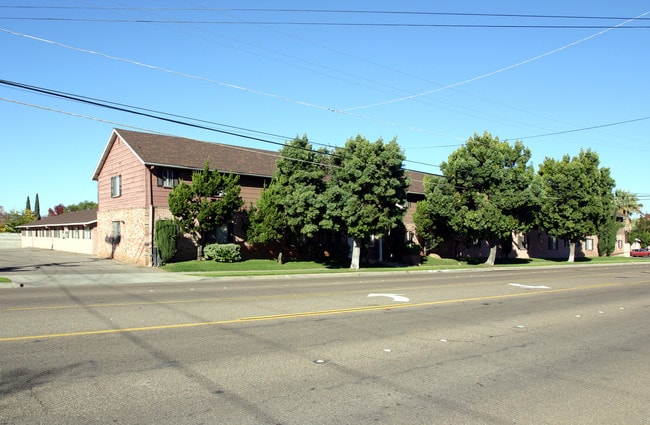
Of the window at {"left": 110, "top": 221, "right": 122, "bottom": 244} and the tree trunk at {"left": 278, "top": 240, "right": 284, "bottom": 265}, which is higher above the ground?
the window at {"left": 110, "top": 221, "right": 122, "bottom": 244}

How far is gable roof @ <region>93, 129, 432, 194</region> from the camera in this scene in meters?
29.0

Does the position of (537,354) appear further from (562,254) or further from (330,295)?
(562,254)

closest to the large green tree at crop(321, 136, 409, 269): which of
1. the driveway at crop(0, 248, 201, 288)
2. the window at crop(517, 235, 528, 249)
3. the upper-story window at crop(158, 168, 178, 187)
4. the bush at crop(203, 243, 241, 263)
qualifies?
the bush at crop(203, 243, 241, 263)

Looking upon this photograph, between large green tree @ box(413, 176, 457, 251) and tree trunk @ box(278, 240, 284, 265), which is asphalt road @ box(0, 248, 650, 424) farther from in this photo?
large green tree @ box(413, 176, 457, 251)

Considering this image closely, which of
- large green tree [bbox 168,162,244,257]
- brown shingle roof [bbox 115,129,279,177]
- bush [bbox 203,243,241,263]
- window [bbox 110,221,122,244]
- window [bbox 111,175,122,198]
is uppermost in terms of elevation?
brown shingle roof [bbox 115,129,279,177]

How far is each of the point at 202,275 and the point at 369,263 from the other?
15.0 meters

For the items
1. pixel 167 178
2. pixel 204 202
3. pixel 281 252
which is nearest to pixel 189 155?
pixel 167 178

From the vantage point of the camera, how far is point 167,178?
28828mm

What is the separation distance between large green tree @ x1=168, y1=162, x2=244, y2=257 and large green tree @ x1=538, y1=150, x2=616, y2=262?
27.2m

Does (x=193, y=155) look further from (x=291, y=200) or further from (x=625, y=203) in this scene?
(x=625, y=203)

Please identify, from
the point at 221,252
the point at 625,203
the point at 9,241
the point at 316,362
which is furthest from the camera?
the point at 625,203

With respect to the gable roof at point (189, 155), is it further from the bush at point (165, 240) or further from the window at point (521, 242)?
the window at point (521, 242)

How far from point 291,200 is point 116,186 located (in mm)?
11826

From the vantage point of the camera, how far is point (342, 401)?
5445 mm
